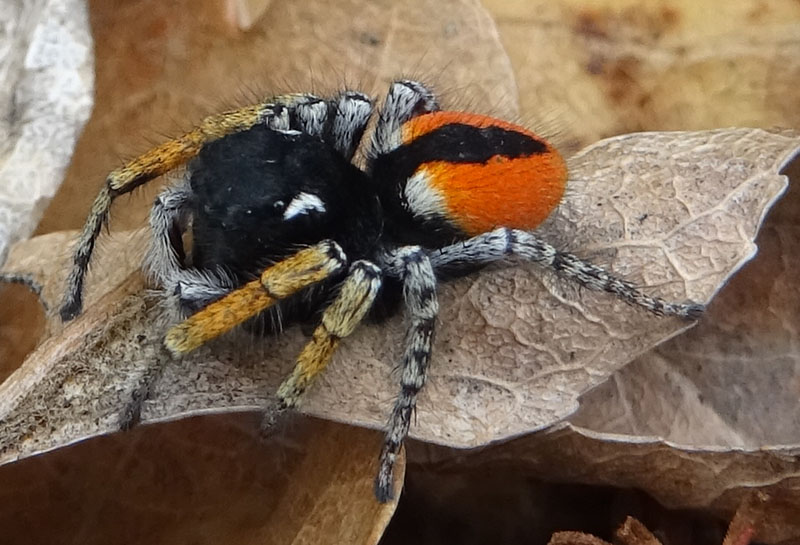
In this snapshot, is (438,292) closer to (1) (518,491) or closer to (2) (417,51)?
(1) (518,491)

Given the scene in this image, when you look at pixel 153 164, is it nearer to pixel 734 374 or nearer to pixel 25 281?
pixel 25 281

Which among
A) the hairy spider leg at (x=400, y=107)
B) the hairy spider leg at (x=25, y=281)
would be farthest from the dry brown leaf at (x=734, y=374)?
the hairy spider leg at (x=25, y=281)

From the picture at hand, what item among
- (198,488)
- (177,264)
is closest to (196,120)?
(177,264)

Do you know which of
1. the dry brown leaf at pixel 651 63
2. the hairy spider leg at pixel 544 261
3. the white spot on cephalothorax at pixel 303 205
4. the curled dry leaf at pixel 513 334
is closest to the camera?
the curled dry leaf at pixel 513 334

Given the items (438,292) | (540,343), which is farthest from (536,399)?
(438,292)

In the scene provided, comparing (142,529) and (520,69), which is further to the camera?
(520,69)

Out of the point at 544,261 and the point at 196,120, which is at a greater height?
the point at 196,120

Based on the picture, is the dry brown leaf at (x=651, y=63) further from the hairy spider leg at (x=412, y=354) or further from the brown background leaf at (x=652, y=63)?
the hairy spider leg at (x=412, y=354)
